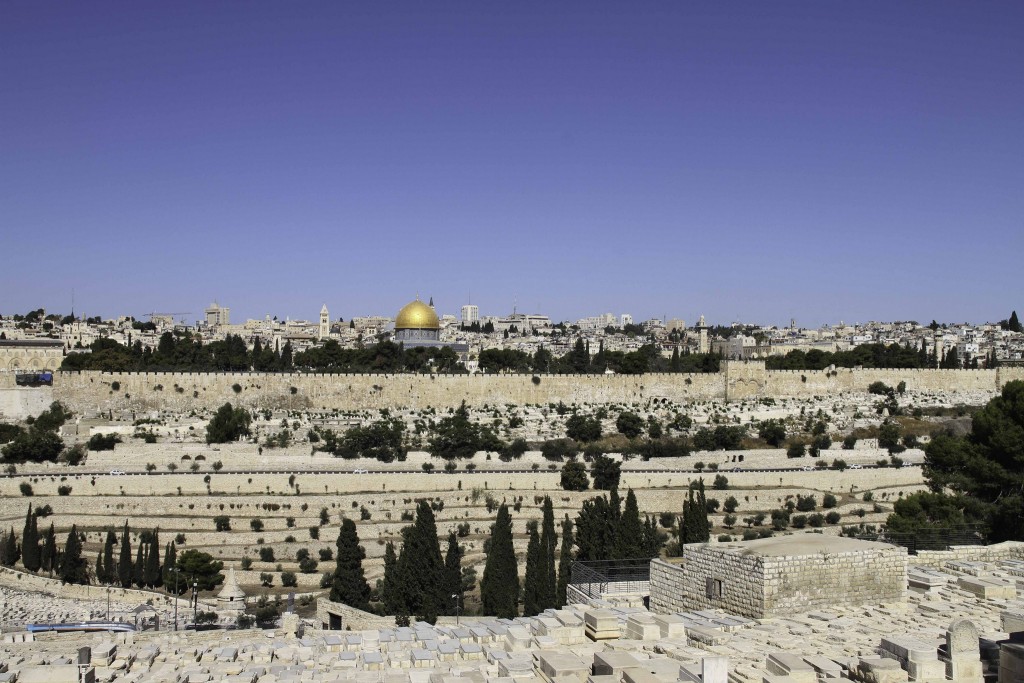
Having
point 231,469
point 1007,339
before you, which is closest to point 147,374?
point 231,469

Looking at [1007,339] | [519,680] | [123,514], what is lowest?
[123,514]

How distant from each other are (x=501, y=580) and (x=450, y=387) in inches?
835

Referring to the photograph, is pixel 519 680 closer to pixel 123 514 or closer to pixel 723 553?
pixel 723 553

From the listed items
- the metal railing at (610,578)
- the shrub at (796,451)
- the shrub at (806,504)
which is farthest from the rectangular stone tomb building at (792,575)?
the shrub at (796,451)

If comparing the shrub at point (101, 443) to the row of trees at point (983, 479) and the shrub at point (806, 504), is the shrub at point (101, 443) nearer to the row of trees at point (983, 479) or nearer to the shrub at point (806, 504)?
the shrub at point (806, 504)

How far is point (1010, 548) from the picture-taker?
1002 cm

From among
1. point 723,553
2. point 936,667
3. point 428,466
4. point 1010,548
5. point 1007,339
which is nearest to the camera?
point 936,667

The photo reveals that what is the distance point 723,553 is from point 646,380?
2966 centimetres

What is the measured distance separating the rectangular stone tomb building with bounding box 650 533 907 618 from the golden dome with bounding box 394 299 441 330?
44.4 meters

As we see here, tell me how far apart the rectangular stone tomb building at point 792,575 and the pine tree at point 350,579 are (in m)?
9.20

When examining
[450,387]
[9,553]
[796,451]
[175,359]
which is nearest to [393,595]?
[9,553]

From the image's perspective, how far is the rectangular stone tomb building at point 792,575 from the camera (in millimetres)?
7598

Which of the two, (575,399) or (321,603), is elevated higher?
(575,399)

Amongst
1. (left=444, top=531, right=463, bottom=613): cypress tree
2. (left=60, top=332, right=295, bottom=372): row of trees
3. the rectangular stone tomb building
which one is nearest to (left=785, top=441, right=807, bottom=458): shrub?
(left=444, top=531, right=463, bottom=613): cypress tree
